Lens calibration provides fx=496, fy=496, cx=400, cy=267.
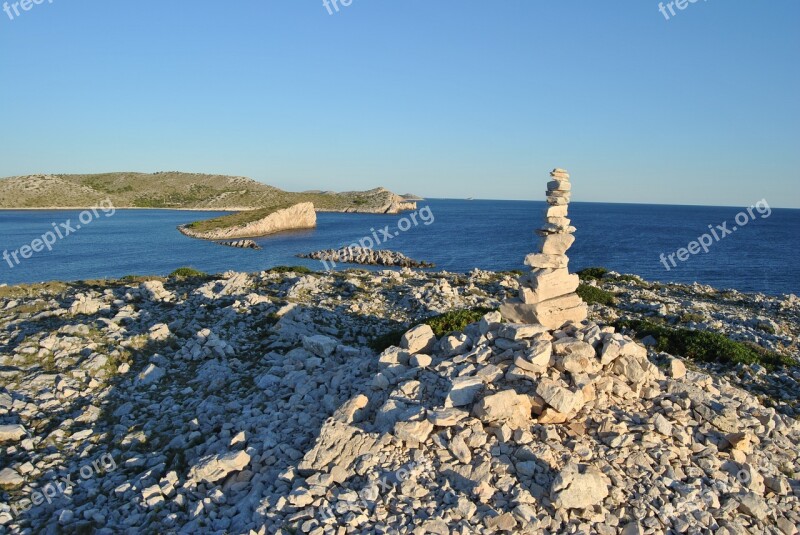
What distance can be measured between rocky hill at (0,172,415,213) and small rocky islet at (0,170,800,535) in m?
140

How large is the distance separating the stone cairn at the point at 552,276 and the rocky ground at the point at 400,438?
721 mm

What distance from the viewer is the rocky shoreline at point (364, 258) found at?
62250 millimetres

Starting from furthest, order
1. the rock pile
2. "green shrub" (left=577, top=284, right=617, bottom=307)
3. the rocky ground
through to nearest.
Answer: the rock pile, "green shrub" (left=577, top=284, right=617, bottom=307), the rocky ground

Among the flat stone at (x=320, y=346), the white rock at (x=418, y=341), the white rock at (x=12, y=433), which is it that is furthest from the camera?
the flat stone at (x=320, y=346)

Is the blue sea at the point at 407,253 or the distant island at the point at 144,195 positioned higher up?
the distant island at the point at 144,195

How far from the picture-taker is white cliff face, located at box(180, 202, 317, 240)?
299 feet

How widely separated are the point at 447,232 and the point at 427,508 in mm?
99968

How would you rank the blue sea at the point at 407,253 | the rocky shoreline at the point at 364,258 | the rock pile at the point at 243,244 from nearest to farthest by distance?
1. the blue sea at the point at 407,253
2. the rocky shoreline at the point at 364,258
3. the rock pile at the point at 243,244

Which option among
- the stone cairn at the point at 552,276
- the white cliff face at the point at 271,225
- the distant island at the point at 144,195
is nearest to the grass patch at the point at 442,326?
the stone cairn at the point at 552,276

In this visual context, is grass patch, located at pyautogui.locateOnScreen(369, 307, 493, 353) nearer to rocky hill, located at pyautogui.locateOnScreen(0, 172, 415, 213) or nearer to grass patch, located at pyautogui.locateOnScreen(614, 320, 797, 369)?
grass patch, located at pyautogui.locateOnScreen(614, 320, 797, 369)

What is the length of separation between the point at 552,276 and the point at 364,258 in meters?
53.4

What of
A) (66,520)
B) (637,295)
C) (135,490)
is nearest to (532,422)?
(135,490)

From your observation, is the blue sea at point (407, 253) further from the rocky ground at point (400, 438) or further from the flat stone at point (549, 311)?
the flat stone at point (549, 311)

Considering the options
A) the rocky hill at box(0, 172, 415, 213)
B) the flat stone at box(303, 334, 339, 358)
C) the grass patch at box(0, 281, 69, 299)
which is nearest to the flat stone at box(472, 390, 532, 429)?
the flat stone at box(303, 334, 339, 358)
